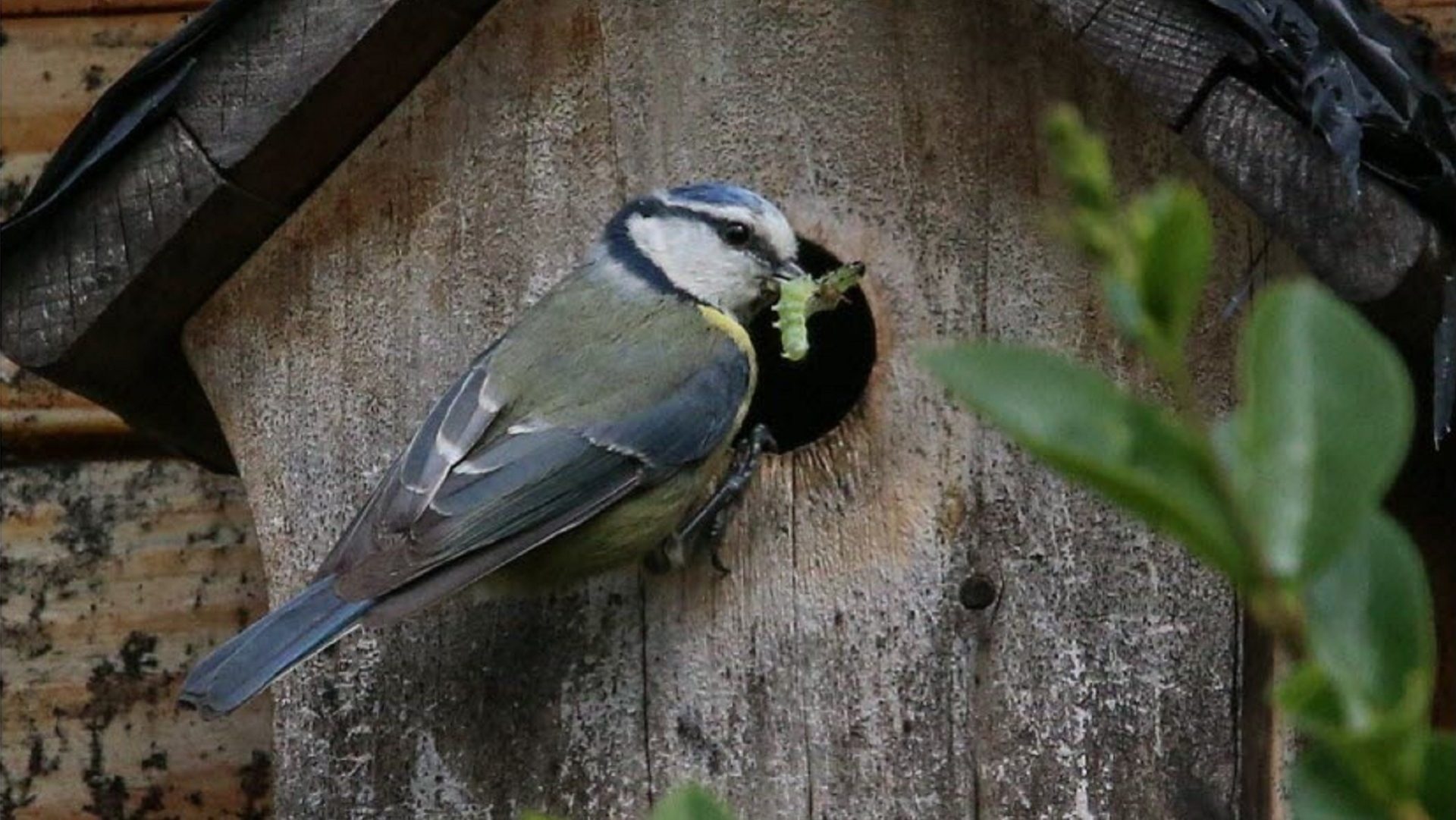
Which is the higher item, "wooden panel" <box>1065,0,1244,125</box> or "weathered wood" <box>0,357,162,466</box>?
"wooden panel" <box>1065,0,1244,125</box>

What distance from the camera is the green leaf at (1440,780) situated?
422 mm

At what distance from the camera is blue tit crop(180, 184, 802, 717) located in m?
1.88

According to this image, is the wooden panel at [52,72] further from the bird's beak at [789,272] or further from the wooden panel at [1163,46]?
the wooden panel at [1163,46]

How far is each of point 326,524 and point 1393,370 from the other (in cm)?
177

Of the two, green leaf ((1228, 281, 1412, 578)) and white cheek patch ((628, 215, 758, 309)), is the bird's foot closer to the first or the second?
white cheek patch ((628, 215, 758, 309))

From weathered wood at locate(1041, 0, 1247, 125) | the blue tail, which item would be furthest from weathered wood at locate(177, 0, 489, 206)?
weathered wood at locate(1041, 0, 1247, 125)

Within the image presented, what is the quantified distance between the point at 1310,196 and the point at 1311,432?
143 centimetres

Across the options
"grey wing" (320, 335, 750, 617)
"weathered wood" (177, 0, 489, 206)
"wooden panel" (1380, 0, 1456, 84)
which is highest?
"weathered wood" (177, 0, 489, 206)

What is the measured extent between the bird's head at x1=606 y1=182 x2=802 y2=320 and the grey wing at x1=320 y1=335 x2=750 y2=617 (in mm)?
151

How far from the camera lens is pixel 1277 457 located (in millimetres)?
404

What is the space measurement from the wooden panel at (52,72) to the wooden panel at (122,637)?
41cm

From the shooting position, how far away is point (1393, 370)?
41cm

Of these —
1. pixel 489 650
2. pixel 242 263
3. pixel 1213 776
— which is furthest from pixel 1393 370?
pixel 242 263

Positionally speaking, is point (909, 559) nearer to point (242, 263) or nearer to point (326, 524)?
point (326, 524)
